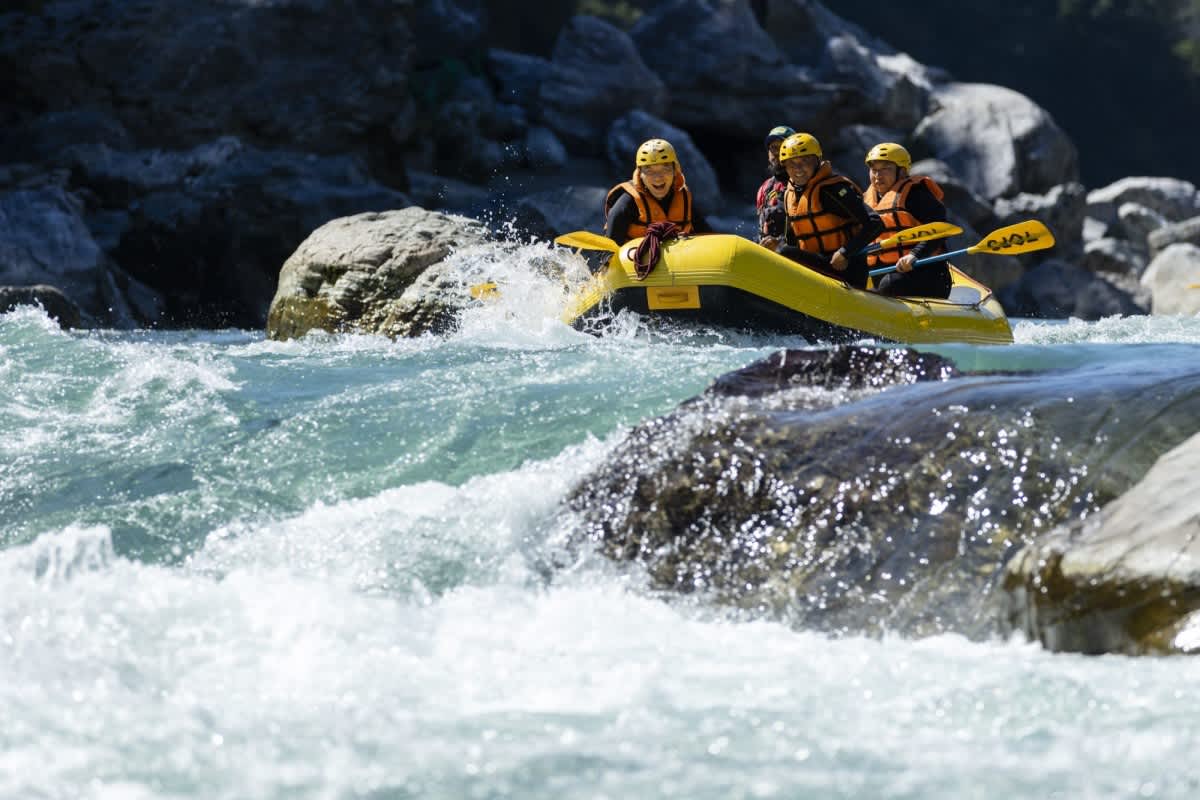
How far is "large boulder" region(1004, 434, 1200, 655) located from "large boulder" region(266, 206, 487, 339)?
219 inches

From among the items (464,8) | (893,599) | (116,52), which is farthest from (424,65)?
(893,599)

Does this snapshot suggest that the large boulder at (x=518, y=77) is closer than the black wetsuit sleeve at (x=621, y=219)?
No

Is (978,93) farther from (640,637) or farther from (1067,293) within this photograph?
(640,637)

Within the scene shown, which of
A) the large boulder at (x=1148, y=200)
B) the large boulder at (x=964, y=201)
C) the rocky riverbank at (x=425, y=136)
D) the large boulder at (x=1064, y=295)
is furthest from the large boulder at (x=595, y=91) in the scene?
the large boulder at (x=1148, y=200)

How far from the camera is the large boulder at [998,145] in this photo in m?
23.0

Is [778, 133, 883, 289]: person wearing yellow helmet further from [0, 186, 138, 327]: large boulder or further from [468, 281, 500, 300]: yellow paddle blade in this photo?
[0, 186, 138, 327]: large boulder

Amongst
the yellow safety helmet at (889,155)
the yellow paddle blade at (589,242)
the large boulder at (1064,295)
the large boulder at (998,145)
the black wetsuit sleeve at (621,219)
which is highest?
the large boulder at (998,145)

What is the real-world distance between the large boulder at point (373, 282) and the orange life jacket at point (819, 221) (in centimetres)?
197

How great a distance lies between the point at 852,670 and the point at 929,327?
4790 millimetres

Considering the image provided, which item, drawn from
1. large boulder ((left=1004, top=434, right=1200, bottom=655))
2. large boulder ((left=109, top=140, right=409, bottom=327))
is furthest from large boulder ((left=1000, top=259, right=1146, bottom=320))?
large boulder ((left=1004, top=434, right=1200, bottom=655))

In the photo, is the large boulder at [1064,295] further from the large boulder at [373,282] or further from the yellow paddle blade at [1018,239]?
the large boulder at [373,282]

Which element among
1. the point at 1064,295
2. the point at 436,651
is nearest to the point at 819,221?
the point at 436,651

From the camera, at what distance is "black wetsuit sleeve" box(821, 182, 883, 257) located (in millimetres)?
8570

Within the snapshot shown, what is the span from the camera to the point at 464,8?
24.7 meters
